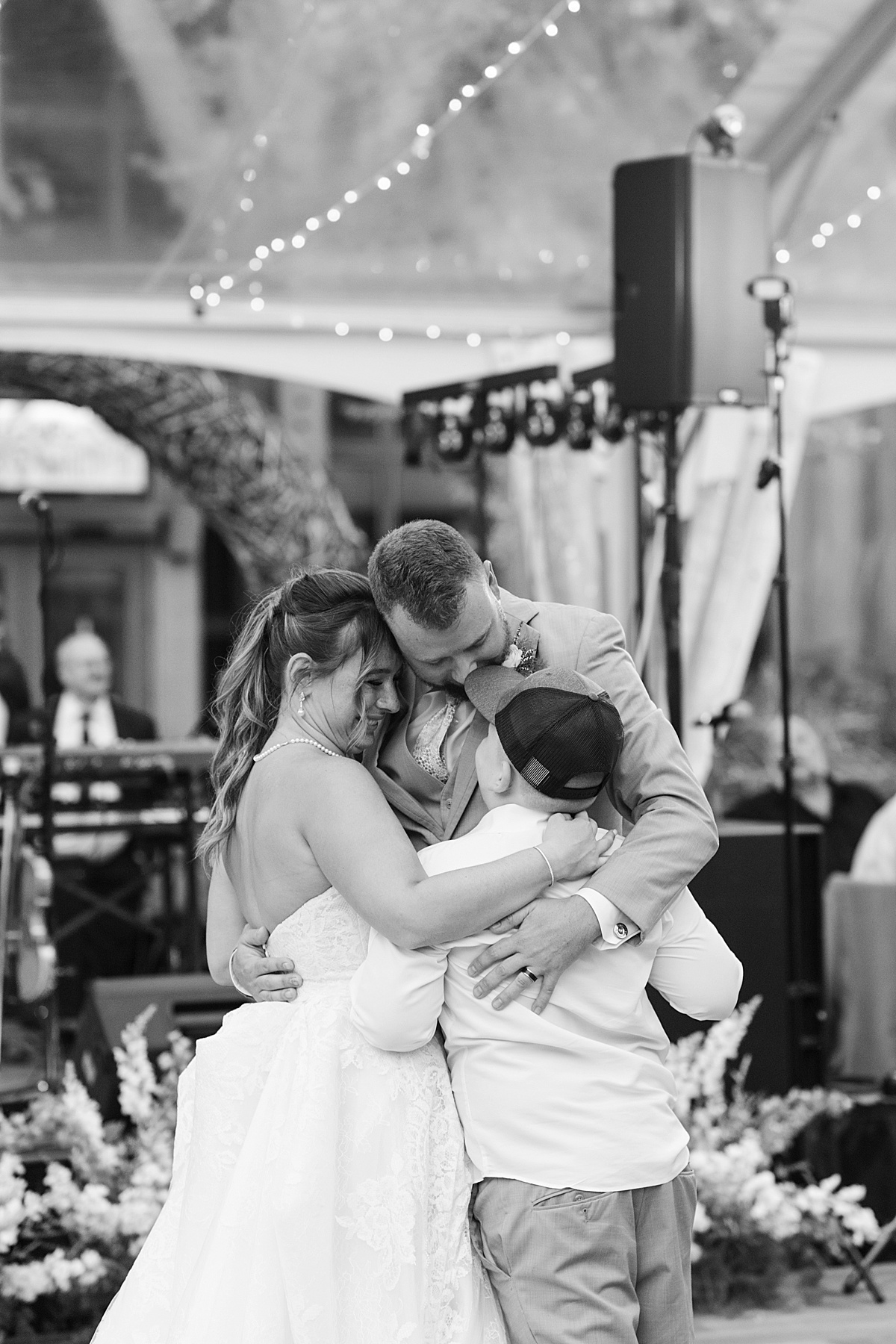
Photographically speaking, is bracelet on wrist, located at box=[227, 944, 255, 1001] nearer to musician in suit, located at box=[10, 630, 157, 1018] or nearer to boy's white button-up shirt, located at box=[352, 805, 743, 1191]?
boy's white button-up shirt, located at box=[352, 805, 743, 1191]

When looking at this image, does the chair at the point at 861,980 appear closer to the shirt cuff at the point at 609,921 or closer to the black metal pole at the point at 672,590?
the black metal pole at the point at 672,590

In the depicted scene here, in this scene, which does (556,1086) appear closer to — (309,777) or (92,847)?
(309,777)

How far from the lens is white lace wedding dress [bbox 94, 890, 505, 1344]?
2.09m

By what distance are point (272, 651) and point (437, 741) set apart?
10.4 inches

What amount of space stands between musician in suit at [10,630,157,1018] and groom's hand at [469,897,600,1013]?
430 cm

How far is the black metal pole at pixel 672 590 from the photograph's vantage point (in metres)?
4.39

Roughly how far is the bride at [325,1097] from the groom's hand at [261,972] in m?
0.02

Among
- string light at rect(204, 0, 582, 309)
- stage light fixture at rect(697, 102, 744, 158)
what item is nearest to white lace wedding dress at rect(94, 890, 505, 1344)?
stage light fixture at rect(697, 102, 744, 158)

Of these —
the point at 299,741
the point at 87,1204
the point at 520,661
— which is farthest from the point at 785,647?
the point at 299,741

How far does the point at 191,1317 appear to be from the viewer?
7.03 feet

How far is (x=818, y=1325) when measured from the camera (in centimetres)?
363

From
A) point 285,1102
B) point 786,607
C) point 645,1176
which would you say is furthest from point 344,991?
point 786,607

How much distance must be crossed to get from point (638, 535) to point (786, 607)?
5.79 feet

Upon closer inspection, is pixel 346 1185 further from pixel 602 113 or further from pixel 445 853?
pixel 602 113
